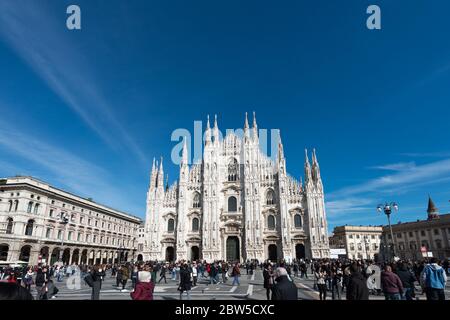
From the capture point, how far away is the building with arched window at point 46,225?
113 ft

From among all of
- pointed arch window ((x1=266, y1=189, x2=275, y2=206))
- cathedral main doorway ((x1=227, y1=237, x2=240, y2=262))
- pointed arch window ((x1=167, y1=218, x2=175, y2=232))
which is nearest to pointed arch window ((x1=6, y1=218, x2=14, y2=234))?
pointed arch window ((x1=167, y1=218, x2=175, y2=232))

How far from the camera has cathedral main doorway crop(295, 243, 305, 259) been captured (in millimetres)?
41312

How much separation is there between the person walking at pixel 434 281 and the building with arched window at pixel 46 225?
31.1 metres

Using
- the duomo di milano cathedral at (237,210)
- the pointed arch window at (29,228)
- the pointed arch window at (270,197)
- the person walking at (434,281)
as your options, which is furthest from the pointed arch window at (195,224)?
the person walking at (434,281)

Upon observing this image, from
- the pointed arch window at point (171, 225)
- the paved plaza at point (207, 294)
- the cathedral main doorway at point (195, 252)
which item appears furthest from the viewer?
the pointed arch window at point (171, 225)

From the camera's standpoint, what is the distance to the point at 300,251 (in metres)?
41.5

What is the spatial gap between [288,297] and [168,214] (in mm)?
42255

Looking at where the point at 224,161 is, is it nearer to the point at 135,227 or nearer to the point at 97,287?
the point at 135,227

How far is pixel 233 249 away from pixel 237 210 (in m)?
5.95

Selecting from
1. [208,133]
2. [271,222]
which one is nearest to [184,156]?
[208,133]

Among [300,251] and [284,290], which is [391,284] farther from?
[300,251]

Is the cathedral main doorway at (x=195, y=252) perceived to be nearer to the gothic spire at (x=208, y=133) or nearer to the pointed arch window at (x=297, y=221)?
the pointed arch window at (x=297, y=221)
